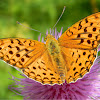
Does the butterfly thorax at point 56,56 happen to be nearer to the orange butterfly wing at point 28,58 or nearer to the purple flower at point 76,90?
the orange butterfly wing at point 28,58

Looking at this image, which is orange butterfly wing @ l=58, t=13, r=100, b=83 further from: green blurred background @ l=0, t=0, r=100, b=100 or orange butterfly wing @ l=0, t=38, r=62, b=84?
green blurred background @ l=0, t=0, r=100, b=100

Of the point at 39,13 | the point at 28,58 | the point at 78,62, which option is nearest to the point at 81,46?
the point at 78,62

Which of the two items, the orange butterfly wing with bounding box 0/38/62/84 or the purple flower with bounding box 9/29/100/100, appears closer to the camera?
the orange butterfly wing with bounding box 0/38/62/84

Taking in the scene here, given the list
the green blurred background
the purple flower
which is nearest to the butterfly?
the purple flower

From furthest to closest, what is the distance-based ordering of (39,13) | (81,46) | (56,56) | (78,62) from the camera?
1. (39,13)
2. (56,56)
3. (81,46)
4. (78,62)

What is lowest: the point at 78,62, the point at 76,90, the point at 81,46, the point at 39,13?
the point at 76,90

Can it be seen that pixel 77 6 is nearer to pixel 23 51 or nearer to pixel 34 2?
pixel 34 2

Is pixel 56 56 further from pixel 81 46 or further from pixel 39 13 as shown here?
pixel 39 13

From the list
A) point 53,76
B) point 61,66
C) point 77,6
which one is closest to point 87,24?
point 61,66
